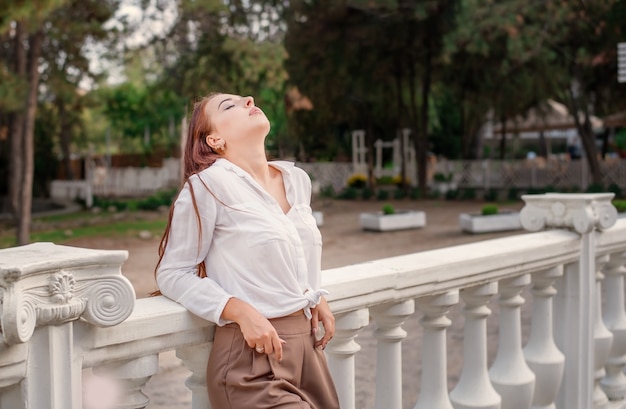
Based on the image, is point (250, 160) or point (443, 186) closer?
point (250, 160)

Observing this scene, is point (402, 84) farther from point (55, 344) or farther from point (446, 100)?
point (55, 344)

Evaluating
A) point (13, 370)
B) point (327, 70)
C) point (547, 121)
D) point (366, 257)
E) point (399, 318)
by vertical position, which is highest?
point (327, 70)

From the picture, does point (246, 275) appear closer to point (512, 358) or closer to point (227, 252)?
point (227, 252)

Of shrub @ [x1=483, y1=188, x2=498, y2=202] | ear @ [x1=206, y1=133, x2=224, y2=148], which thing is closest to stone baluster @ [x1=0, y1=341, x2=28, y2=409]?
ear @ [x1=206, y1=133, x2=224, y2=148]

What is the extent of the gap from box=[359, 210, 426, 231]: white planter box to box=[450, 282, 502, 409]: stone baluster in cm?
1414

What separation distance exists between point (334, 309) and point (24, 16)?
9.89 metres

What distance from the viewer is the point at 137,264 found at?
1288 cm

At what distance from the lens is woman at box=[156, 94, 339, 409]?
5.67 ft

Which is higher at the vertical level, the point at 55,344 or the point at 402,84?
the point at 402,84

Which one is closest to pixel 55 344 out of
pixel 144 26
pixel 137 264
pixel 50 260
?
pixel 50 260

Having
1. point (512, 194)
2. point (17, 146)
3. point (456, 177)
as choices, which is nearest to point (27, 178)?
point (17, 146)

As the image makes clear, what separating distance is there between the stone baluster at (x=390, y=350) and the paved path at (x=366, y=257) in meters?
3.16

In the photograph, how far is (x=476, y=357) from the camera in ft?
8.84

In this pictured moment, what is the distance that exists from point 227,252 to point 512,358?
5.01 ft
